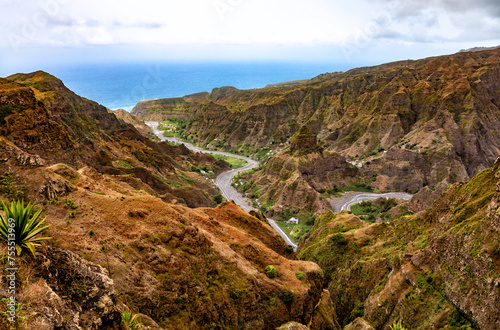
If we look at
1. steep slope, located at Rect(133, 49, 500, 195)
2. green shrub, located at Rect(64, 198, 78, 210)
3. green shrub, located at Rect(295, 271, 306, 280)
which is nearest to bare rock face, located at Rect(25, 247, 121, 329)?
green shrub, located at Rect(64, 198, 78, 210)

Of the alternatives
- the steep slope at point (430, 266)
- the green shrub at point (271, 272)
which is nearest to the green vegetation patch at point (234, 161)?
the steep slope at point (430, 266)

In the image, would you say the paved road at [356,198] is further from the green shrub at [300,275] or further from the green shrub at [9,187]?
the green shrub at [9,187]

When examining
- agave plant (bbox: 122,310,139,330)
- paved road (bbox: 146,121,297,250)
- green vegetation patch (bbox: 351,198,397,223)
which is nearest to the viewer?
agave plant (bbox: 122,310,139,330)

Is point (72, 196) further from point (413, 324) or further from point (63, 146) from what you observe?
point (413, 324)

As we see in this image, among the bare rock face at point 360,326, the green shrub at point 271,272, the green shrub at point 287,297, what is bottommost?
the bare rock face at point 360,326

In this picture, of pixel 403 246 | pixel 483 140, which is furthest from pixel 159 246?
pixel 483 140

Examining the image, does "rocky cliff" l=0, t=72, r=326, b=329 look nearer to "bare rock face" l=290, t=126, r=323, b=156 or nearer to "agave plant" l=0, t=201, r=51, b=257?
"agave plant" l=0, t=201, r=51, b=257

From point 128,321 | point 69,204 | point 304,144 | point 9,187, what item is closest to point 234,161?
point 304,144
